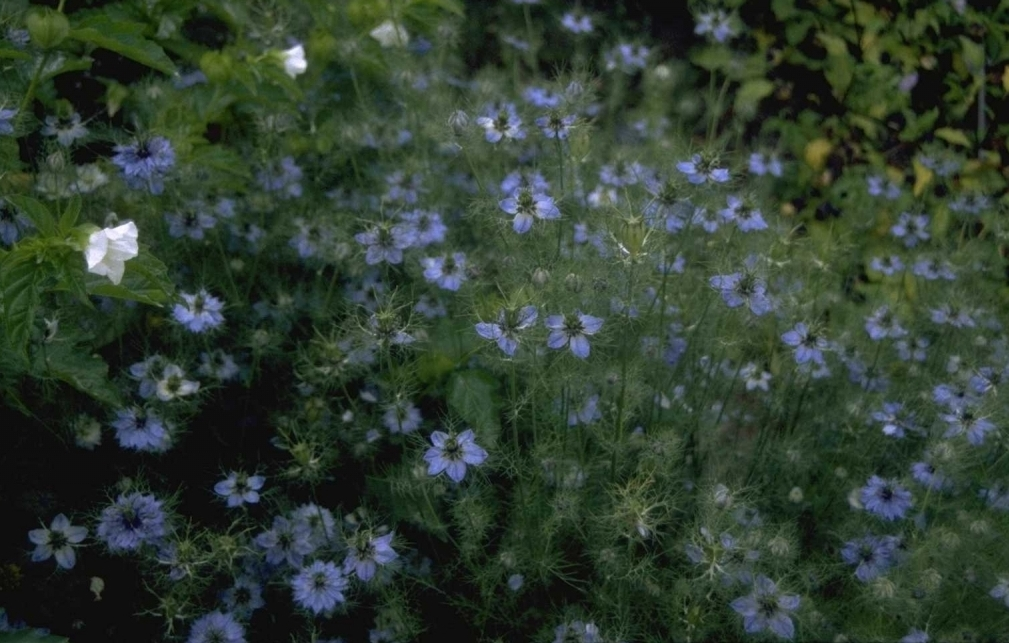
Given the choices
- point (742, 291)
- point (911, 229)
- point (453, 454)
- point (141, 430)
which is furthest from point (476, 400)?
point (911, 229)

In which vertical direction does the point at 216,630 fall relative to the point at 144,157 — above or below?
below

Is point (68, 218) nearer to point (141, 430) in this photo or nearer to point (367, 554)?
point (141, 430)

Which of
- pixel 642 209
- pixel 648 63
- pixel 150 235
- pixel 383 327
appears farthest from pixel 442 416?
pixel 648 63

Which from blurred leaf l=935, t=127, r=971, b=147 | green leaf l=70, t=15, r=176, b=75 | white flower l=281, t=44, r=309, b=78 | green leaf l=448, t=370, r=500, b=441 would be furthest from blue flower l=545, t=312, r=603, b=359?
blurred leaf l=935, t=127, r=971, b=147

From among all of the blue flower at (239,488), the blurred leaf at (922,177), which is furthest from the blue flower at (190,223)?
the blurred leaf at (922,177)

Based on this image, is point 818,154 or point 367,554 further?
point 818,154

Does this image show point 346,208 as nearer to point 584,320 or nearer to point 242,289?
point 242,289

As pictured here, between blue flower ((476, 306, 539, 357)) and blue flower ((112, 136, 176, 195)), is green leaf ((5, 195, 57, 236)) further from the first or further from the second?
blue flower ((476, 306, 539, 357))
